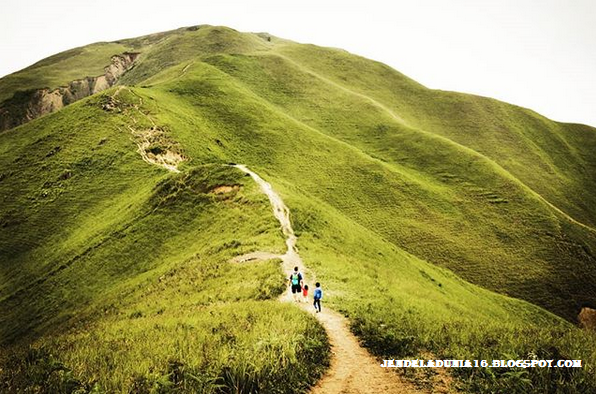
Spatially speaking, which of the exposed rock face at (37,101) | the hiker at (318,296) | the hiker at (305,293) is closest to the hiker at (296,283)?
the hiker at (305,293)

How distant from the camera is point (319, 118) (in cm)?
10850

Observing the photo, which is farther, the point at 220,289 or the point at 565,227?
the point at 565,227

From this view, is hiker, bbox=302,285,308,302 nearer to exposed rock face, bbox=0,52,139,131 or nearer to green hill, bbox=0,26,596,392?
green hill, bbox=0,26,596,392

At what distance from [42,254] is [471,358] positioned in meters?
55.7

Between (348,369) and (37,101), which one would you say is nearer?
(348,369)

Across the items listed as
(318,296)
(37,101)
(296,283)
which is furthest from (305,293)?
(37,101)

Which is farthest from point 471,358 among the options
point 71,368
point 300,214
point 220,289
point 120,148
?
point 120,148

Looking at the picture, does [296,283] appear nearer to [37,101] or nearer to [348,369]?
[348,369]

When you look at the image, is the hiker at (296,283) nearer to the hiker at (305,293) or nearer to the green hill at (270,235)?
the hiker at (305,293)

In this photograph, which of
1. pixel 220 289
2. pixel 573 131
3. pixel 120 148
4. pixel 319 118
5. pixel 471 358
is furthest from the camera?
pixel 573 131

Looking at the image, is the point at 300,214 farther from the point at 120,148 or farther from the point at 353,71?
the point at 353,71

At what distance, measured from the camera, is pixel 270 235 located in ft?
93.8

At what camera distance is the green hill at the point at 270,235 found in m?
9.80

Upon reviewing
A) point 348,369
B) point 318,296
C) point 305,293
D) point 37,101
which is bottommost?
point 305,293
